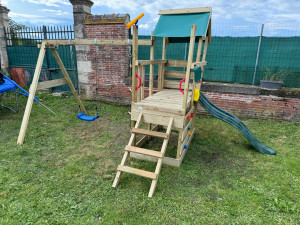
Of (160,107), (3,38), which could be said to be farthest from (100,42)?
(3,38)

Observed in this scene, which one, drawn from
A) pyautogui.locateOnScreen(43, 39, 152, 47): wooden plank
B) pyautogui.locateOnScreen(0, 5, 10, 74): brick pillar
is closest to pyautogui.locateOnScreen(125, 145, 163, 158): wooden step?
pyautogui.locateOnScreen(43, 39, 152, 47): wooden plank

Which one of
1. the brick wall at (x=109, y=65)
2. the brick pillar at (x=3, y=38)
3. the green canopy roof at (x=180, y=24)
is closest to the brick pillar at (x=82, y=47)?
the brick wall at (x=109, y=65)

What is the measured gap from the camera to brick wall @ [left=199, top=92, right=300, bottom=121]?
5.39 meters

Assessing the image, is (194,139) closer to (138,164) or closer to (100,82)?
(138,164)

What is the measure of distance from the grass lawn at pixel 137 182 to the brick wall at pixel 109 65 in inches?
90.5

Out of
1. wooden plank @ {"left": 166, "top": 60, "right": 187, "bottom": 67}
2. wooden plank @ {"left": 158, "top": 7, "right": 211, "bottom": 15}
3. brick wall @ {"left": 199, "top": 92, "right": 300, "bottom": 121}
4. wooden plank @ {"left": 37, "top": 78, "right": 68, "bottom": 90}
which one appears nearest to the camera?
wooden plank @ {"left": 158, "top": 7, "right": 211, "bottom": 15}

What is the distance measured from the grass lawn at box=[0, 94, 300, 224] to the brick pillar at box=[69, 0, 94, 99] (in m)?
2.64

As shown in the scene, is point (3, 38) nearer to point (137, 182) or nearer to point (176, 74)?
point (176, 74)

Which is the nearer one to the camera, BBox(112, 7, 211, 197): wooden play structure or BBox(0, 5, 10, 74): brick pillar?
BBox(112, 7, 211, 197): wooden play structure

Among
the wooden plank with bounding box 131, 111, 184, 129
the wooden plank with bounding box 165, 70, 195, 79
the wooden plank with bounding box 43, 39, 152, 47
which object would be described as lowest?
the wooden plank with bounding box 131, 111, 184, 129

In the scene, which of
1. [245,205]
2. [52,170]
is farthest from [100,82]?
[245,205]

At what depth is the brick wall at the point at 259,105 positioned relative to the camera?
5387 millimetres

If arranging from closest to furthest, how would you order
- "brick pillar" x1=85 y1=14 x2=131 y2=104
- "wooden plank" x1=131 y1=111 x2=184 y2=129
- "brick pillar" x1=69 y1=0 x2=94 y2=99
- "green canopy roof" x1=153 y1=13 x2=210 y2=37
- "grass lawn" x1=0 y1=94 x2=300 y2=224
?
1. "grass lawn" x1=0 y1=94 x2=300 y2=224
2. "wooden plank" x1=131 y1=111 x2=184 y2=129
3. "green canopy roof" x1=153 y1=13 x2=210 y2=37
4. "brick pillar" x1=85 y1=14 x2=131 y2=104
5. "brick pillar" x1=69 y1=0 x2=94 y2=99

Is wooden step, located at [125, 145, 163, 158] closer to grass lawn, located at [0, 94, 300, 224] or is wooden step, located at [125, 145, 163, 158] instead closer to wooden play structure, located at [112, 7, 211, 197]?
wooden play structure, located at [112, 7, 211, 197]
